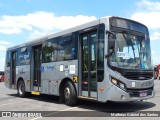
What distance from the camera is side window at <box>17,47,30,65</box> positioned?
54.3 ft

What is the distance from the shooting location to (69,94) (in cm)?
Answer: 1213

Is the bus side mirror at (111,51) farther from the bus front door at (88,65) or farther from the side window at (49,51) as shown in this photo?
the side window at (49,51)

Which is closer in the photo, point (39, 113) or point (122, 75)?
point (122, 75)

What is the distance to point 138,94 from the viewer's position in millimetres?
10414

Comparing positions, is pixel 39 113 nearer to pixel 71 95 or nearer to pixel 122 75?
pixel 71 95

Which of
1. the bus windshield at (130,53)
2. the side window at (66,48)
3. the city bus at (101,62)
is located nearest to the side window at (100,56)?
the city bus at (101,62)

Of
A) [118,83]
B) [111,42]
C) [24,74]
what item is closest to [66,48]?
[111,42]

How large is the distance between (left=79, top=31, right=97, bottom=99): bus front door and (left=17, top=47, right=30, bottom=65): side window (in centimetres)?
568

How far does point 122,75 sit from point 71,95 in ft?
8.91

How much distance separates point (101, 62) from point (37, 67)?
5.92m

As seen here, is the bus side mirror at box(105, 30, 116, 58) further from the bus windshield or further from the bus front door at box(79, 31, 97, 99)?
the bus front door at box(79, 31, 97, 99)

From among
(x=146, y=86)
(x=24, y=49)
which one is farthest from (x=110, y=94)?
(x=24, y=49)

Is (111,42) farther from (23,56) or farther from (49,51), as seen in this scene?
(23,56)

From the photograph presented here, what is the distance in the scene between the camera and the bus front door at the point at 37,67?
15242 mm
